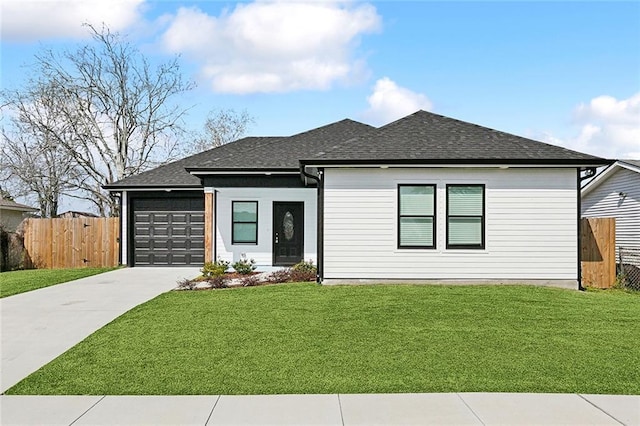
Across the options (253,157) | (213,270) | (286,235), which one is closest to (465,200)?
(286,235)

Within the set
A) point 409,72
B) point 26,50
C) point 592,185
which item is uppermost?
point 26,50

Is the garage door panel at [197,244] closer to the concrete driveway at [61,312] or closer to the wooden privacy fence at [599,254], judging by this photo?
the concrete driveway at [61,312]

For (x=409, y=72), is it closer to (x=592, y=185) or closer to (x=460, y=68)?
(x=460, y=68)

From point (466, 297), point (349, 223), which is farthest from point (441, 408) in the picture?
point (349, 223)

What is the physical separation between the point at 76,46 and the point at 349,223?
25.5m

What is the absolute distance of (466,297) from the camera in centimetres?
1178

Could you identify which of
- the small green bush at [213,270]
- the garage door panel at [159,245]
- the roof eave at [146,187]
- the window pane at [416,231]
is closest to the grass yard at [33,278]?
the garage door panel at [159,245]

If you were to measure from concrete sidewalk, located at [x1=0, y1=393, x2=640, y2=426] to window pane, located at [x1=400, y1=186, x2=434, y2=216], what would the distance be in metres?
8.24

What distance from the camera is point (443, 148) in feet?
47.2

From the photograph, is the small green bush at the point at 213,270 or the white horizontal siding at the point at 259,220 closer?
the small green bush at the point at 213,270

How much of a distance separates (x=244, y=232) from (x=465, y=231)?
7.61 metres

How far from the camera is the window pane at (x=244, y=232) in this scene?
60.8 feet

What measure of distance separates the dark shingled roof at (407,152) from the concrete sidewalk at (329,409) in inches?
333

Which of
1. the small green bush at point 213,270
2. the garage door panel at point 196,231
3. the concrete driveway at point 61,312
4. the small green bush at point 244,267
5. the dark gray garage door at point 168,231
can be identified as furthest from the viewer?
the dark gray garage door at point 168,231
